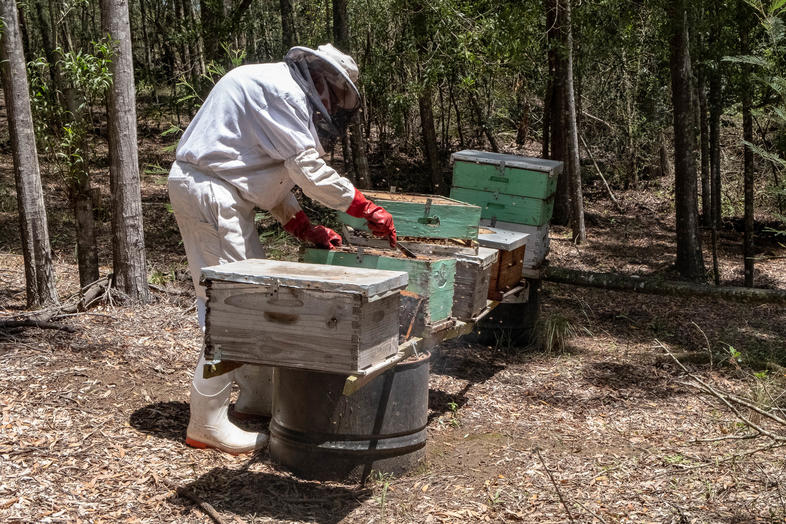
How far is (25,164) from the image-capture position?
521 centimetres

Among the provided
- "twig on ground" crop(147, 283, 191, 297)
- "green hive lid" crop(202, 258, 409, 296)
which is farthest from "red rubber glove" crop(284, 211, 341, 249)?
"twig on ground" crop(147, 283, 191, 297)

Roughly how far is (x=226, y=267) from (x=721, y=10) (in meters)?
7.13

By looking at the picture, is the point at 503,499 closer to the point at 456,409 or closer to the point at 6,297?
the point at 456,409

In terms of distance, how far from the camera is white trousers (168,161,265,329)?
3.51m

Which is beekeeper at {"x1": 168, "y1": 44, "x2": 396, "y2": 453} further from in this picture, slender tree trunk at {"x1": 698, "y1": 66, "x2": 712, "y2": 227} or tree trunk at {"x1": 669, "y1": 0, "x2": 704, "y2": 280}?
slender tree trunk at {"x1": 698, "y1": 66, "x2": 712, "y2": 227}

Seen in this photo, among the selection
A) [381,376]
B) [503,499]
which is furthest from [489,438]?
[381,376]

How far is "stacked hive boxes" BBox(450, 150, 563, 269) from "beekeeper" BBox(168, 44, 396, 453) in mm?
2080

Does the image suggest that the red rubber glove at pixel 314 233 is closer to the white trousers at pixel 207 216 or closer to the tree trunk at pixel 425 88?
the white trousers at pixel 207 216

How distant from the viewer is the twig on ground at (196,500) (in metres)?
3.14

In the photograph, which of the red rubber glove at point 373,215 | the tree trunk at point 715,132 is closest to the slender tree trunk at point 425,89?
the tree trunk at point 715,132

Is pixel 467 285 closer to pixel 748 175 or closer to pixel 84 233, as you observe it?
pixel 84 233

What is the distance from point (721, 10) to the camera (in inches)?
319

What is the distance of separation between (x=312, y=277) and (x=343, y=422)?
2.83 ft

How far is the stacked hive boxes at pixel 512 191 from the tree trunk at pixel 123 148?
2415mm
